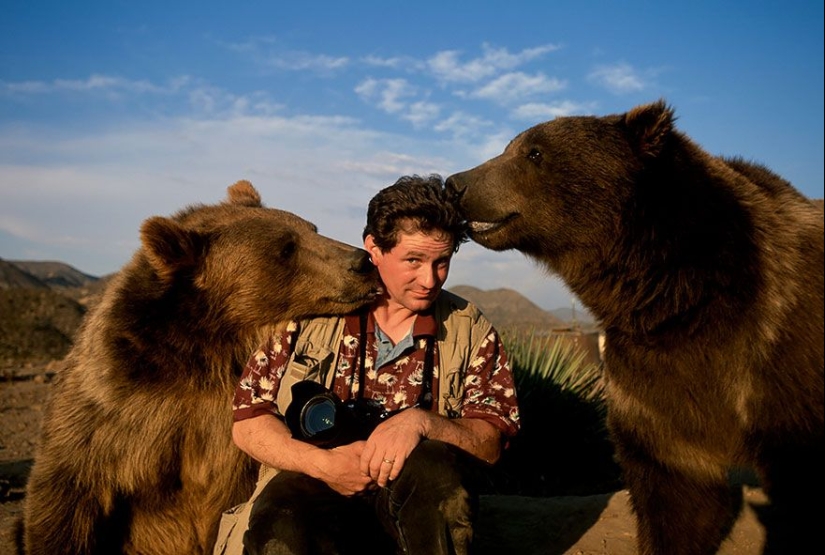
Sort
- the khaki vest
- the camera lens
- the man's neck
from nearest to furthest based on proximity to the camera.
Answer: the camera lens
the khaki vest
the man's neck

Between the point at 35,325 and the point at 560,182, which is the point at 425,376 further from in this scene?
the point at 35,325

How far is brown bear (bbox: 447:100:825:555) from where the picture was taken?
3.37 m

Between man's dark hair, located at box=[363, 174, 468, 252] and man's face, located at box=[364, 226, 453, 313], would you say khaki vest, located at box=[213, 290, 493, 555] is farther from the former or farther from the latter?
man's dark hair, located at box=[363, 174, 468, 252]

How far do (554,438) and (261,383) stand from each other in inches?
179

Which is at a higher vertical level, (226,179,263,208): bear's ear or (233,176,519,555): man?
(226,179,263,208): bear's ear

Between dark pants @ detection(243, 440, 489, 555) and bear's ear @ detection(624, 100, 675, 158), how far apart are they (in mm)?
1810

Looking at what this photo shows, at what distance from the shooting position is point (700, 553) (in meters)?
3.97

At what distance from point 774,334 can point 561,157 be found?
4.52ft

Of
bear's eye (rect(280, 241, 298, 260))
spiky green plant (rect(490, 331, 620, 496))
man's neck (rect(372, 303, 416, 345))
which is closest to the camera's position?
man's neck (rect(372, 303, 416, 345))

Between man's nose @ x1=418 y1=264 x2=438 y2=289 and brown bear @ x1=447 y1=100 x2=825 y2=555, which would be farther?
man's nose @ x1=418 y1=264 x2=438 y2=289

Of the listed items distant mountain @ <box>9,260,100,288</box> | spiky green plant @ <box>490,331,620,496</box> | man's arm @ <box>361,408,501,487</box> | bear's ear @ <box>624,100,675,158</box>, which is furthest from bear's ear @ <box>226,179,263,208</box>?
distant mountain @ <box>9,260,100,288</box>

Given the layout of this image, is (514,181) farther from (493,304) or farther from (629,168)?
(493,304)

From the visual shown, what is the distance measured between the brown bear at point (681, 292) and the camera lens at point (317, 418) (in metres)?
1.34

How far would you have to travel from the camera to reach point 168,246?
3953 mm
